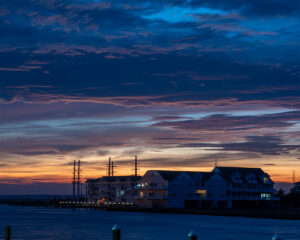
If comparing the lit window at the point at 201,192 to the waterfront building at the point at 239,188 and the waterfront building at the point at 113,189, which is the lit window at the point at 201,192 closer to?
the waterfront building at the point at 239,188

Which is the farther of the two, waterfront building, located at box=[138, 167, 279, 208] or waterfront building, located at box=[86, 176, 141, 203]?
waterfront building, located at box=[86, 176, 141, 203]

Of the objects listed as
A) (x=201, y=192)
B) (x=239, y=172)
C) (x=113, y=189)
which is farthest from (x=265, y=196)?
(x=113, y=189)

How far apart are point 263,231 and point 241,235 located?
7.15m

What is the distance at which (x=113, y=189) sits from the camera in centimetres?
17338

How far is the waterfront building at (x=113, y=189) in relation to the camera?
16425 cm

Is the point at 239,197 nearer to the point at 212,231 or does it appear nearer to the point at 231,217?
the point at 231,217

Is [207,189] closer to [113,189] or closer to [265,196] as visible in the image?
[265,196]

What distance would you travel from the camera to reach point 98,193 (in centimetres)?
18288

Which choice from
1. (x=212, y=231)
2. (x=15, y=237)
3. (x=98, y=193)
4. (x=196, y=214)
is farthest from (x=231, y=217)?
(x=98, y=193)

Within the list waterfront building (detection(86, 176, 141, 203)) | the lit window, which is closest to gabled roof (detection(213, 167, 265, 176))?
the lit window

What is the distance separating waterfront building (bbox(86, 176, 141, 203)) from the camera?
164250mm

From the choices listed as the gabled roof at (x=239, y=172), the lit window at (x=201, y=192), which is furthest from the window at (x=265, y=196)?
the lit window at (x=201, y=192)

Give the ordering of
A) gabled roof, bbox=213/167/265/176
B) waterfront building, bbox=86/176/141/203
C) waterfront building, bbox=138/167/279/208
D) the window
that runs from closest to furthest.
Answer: waterfront building, bbox=138/167/279/208 → gabled roof, bbox=213/167/265/176 → the window → waterfront building, bbox=86/176/141/203

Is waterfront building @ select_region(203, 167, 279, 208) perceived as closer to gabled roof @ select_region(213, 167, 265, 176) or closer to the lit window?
gabled roof @ select_region(213, 167, 265, 176)
